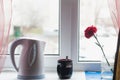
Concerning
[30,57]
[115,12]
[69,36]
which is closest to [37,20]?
[69,36]

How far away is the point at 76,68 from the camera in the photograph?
181 centimetres

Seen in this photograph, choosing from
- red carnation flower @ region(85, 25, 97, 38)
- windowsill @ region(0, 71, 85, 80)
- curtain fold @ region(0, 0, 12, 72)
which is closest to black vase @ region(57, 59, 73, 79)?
windowsill @ region(0, 71, 85, 80)

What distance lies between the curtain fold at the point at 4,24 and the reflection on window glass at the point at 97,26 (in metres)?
0.51

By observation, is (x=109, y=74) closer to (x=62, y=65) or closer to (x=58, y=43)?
(x=62, y=65)

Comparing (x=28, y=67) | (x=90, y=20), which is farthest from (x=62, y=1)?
(x=28, y=67)

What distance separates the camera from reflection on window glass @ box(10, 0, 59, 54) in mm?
1796

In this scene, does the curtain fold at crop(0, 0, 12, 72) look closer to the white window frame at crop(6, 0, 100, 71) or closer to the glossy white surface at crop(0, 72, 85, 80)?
the glossy white surface at crop(0, 72, 85, 80)

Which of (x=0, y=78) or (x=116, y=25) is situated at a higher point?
(x=116, y=25)

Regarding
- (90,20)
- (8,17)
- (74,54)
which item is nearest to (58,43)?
(74,54)

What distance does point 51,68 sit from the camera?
182cm

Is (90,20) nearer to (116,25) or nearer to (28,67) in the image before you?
(116,25)

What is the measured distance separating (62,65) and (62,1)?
1.50 ft

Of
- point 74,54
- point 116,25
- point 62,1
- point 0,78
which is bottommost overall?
point 0,78

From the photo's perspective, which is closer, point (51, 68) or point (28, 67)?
point (28, 67)
